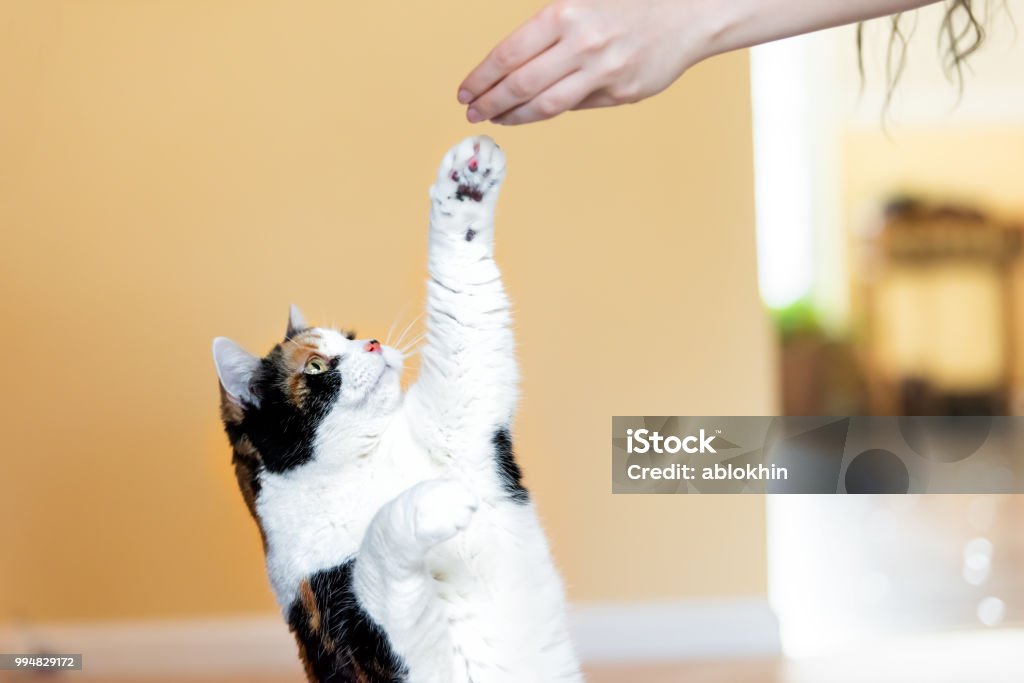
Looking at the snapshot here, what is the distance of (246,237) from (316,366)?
4.49 ft

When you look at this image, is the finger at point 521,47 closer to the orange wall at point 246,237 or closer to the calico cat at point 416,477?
the calico cat at point 416,477

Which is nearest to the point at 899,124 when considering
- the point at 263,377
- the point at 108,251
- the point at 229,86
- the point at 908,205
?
the point at 908,205

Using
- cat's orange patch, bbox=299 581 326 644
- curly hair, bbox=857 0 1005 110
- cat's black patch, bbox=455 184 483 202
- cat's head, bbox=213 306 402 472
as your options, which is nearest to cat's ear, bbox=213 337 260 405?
cat's head, bbox=213 306 402 472

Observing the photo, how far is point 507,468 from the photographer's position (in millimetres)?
1147

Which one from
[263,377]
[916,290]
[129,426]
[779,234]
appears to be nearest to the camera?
[263,377]

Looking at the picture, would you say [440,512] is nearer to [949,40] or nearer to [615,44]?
[615,44]

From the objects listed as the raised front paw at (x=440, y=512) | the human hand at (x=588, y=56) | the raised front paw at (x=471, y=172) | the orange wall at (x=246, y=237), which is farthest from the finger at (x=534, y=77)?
the orange wall at (x=246, y=237)

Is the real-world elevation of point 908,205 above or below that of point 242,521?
above

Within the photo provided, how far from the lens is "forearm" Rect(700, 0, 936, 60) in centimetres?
89

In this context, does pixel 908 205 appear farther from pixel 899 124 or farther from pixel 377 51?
pixel 377 51

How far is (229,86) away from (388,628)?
184cm

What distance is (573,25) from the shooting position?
2.77ft

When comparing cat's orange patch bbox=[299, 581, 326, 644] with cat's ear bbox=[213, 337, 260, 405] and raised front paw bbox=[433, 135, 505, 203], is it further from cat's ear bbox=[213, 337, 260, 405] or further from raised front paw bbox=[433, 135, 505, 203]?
raised front paw bbox=[433, 135, 505, 203]

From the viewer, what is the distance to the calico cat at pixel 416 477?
99 centimetres
